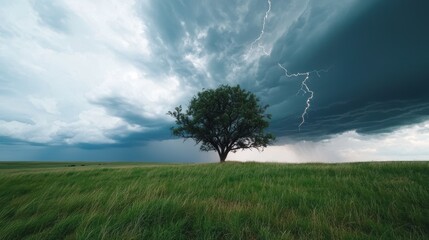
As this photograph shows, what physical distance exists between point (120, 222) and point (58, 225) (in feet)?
2.38

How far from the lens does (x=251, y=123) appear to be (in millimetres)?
31234

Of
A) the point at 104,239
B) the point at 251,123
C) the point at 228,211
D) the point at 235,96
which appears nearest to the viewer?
the point at 104,239

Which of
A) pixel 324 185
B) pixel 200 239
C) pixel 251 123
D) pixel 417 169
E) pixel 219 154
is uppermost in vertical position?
pixel 251 123

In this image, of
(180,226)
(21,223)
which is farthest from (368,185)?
(21,223)

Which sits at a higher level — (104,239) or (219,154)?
(219,154)

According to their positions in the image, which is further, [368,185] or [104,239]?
[368,185]

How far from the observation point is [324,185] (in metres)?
4.72

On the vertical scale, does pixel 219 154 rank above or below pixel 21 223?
above

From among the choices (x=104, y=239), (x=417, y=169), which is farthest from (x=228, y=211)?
(x=417, y=169)

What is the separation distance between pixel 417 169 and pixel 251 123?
82.2 ft

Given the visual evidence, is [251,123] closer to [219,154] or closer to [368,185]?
[219,154]

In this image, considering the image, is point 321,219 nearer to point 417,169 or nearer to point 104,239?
point 104,239

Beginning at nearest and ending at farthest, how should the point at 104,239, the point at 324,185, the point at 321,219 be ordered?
the point at 104,239 → the point at 321,219 → the point at 324,185

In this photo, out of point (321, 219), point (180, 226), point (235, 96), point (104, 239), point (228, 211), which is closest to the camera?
point (104, 239)
